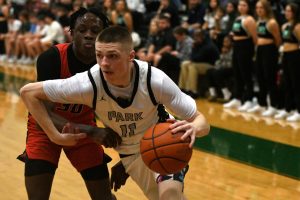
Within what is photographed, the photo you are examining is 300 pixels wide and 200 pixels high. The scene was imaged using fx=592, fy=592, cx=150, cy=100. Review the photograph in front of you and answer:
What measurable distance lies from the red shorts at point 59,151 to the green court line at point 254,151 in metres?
2.63

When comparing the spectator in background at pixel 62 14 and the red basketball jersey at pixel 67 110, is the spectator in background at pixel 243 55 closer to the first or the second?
the spectator in background at pixel 62 14

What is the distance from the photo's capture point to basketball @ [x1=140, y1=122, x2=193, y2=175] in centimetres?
322

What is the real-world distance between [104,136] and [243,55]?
639 cm

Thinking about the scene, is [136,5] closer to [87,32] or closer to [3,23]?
[3,23]

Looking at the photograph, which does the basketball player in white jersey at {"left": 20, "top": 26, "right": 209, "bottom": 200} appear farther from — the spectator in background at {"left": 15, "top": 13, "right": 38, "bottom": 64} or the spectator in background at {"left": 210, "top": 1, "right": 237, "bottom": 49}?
the spectator in background at {"left": 15, "top": 13, "right": 38, "bottom": 64}

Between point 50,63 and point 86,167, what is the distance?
71 centimetres

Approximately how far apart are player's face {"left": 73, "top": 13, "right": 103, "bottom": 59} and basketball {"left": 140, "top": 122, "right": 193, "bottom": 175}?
71 cm

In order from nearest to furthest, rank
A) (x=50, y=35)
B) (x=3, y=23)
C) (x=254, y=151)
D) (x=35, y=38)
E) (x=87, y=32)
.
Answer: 1. (x=87, y=32)
2. (x=254, y=151)
3. (x=50, y=35)
4. (x=35, y=38)
5. (x=3, y=23)

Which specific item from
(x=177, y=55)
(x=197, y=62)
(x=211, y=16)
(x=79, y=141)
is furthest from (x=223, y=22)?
(x=79, y=141)

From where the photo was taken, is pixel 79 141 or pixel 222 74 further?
pixel 222 74

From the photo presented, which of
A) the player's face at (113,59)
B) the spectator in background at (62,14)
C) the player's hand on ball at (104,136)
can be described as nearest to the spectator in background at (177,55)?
the spectator in background at (62,14)

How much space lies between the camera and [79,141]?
12.5ft

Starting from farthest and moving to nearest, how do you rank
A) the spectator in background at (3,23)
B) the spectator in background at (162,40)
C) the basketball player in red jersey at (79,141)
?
1. the spectator in background at (3,23)
2. the spectator in background at (162,40)
3. the basketball player in red jersey at (79,141)

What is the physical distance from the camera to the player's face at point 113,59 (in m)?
3.24
